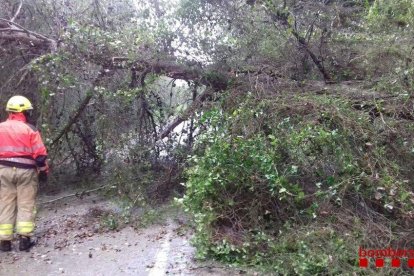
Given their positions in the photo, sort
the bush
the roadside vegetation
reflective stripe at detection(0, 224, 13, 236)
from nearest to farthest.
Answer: the bush, the roadside vegetation, reflective stripe at detection(0, 224, 13, 236)

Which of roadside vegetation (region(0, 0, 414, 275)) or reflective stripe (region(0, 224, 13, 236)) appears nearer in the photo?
roadside vegetation (region(0, 0, 414, 275))

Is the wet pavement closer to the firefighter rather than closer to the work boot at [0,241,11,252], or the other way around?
the work boot at [0,241,11,252]

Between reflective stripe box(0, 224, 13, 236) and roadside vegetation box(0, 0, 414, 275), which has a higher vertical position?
roadside vegetation box(0, 0, 414, 275)

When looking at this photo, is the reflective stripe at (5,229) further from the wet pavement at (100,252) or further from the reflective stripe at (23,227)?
the wet pavement at (100,252)

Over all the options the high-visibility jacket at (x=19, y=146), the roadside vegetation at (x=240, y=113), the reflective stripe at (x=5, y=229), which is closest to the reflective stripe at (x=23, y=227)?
the reflective stripe at (x=5, y=229)

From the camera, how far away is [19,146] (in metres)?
5.41

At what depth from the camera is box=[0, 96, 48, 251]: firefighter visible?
5.34 meters

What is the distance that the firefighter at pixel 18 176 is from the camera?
17.5 feet

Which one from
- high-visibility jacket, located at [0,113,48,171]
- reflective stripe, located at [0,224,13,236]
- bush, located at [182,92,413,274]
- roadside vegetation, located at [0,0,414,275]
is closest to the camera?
bush, located at [182,92,413,274]

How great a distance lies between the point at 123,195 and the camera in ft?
22.3

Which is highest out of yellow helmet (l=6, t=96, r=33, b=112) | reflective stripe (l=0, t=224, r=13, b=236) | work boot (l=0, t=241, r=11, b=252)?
yellow helmet (l=6, t=96, r=33, b=112)

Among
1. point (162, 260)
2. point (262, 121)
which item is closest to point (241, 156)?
point (262, 121)

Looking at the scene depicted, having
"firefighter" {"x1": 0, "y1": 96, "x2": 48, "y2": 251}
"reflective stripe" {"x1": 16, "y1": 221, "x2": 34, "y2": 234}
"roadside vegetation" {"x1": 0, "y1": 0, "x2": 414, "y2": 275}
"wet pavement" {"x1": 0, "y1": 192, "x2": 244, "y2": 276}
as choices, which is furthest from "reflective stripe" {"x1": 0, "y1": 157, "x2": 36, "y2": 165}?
"roadside vegetation" {"x1": 0, "y1": 0, "x2": 414, "y2": 275}

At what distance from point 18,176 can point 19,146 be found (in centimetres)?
39
